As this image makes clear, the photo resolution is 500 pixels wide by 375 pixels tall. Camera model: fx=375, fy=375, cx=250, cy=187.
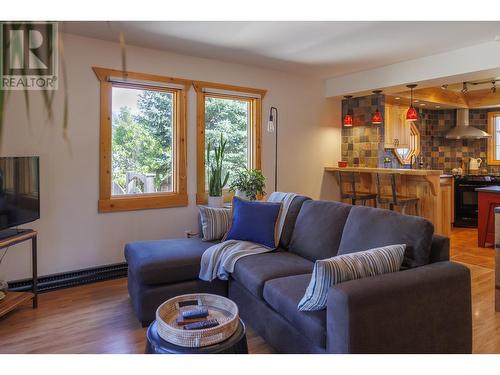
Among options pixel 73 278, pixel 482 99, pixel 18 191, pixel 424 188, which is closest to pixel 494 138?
pixel 482 99

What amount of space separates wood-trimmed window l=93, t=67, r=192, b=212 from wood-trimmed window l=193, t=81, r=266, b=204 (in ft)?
0.65

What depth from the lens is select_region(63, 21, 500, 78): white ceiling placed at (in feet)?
11.0

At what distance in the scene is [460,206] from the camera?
6738mm

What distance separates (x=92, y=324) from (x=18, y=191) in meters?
1.23

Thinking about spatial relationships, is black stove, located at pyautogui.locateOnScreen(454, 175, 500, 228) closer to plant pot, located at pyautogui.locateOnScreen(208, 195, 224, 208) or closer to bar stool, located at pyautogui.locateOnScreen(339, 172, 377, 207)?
bar stool, located at pyautogui.locateOnScreen(339, 172, 377, 207)

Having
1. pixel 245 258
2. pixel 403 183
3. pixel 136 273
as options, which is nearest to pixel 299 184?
pixel 403 183

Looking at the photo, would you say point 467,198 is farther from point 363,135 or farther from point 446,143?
point 363,135

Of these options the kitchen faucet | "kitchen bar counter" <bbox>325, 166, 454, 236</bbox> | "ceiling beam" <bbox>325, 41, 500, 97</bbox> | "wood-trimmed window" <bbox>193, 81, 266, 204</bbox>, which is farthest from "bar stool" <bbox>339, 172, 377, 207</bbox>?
the kitchen faucet

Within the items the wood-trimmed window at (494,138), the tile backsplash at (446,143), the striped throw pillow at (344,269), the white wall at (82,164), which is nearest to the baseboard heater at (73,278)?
the white wall at (82,164)

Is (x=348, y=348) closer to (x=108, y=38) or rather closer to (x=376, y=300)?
(x=376, y=300)

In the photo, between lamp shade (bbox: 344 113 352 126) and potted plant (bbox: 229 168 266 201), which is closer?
potted plant (bbox: 229 168 266 201)

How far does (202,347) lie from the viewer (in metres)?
1.60

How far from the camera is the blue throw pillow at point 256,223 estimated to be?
3.11 metres

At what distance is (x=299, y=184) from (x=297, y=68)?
1623 millimetres
